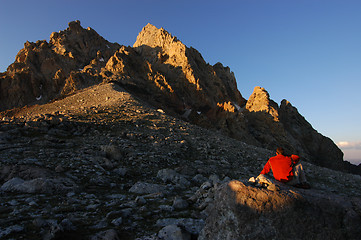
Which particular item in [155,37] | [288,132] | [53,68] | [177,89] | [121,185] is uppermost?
[155,37]

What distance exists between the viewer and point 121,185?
747 cm

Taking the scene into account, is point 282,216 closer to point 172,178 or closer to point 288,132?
point 172,178

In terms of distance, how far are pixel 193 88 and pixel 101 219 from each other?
147 ft

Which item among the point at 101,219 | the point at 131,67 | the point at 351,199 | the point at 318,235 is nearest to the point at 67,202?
the point at 101,219

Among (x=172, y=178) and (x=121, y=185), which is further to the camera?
(x=172, y=178)

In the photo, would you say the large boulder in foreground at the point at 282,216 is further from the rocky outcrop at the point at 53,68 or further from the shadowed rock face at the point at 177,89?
the rocky outcrop at the point at 53,68

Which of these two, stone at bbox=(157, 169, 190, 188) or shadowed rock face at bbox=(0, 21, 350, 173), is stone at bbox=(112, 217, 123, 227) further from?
shadowed rock face at bbox=(0, 21, 350, 173)

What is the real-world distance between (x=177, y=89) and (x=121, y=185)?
41878mm

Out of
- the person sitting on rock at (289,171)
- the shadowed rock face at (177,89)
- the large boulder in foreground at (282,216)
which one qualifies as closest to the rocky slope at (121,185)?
the large boulder in foreground at (282,216)

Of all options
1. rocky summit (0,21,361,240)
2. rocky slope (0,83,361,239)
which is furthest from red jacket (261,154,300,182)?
rocky summit (0,21,361,240)

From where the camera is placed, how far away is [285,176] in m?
5.09

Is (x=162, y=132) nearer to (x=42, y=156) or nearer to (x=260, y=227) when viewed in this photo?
(x=42, y=156)

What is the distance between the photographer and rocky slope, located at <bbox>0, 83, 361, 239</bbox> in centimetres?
341

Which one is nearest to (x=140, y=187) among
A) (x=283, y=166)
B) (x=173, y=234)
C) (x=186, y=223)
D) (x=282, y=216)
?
(x=186, y=223)
